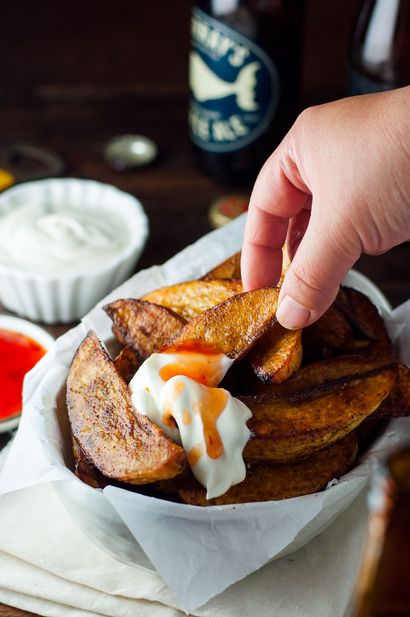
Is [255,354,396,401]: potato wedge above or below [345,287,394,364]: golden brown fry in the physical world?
above

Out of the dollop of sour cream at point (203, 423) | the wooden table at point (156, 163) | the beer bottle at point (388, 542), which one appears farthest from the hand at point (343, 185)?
the wooden table at point (156, 163)

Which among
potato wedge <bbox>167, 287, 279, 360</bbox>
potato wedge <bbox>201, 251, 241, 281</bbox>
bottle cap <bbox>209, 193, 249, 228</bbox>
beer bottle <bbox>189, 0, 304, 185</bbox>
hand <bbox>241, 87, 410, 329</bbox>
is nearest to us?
hand <bbox>241, 87, 410, 329</bbox>

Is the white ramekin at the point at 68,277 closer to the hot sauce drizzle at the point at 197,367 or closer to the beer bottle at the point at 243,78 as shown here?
the beer bottle at the point at 243,78

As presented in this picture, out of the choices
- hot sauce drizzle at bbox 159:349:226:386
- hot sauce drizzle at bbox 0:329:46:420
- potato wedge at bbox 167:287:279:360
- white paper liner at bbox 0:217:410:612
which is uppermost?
potato wedge at bbox 167:287:279:360

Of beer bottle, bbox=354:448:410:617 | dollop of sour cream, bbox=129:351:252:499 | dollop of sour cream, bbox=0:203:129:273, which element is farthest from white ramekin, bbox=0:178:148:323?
beer bottle, bbox=354:448:410:617

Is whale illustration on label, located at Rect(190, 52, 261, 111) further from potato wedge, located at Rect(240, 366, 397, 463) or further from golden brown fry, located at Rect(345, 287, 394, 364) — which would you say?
potato wedge, located at Rect(240, 366, 397, 463)

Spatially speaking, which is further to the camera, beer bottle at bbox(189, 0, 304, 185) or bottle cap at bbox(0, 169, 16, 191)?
bottle cap at bbox(0, 169, 16, 191)

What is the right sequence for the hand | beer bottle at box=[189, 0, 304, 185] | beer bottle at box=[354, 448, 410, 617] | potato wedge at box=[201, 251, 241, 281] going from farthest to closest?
1. beer bottle at box=[189, 0, 304, 185]
2. potato wedge at box=[201, 251, 241, 281]
3. the hand
4. beer bottle at box=[354, 448, 410, 617]
